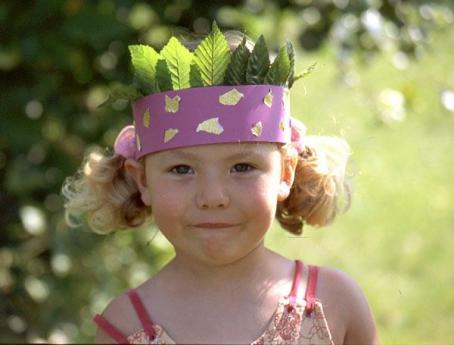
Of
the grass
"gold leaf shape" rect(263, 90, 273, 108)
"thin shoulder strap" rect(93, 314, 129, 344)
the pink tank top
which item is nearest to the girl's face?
"gold leaf shape" rect(263, 90, 273, 108)

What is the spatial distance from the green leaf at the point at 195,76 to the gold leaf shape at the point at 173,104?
54mm

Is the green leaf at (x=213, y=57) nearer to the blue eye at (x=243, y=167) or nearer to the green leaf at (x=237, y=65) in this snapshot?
the green leaf at (x=237, y=65)

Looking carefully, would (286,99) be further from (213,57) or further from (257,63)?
(213,57)

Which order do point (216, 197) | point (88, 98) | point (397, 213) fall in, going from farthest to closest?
point (397, 213) → point (88, 98) → point (216, 197)

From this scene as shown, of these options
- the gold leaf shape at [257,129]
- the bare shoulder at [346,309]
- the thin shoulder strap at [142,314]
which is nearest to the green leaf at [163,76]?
the gold leaf shape at [257,129]

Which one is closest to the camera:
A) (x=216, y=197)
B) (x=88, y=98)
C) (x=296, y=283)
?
(x=216, y=197)

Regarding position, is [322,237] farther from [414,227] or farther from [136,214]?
[136,214]

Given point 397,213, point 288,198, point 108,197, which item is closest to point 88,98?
point 108,197

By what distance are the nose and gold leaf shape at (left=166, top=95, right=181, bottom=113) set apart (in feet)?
0.70

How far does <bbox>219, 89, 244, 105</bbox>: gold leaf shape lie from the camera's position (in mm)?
3205

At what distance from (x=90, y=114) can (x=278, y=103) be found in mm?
1944

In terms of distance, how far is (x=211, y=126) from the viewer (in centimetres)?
319

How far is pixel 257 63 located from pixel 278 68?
7 centimetres

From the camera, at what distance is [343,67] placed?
4871mm
